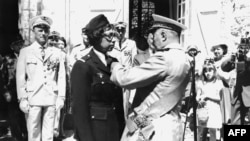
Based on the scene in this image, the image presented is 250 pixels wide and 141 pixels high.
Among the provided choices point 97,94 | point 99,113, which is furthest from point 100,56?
point 99,113

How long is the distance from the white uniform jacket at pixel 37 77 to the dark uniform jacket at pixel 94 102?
2.92m

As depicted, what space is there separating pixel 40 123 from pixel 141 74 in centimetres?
362

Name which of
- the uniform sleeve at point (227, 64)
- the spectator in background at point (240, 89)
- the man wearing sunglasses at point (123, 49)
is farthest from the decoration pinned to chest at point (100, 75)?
the man wearing sunglasses at point (123, 49)

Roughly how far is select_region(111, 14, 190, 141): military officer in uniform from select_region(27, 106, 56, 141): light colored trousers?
128 inches

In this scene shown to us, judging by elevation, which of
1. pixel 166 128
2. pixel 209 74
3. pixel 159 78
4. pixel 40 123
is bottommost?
pixel 40 123

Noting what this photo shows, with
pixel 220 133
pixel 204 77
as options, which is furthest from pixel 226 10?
pixel 220 133

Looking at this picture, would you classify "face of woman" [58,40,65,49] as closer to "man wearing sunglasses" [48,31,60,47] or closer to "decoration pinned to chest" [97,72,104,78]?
"man wearing sunglasses" [48,31,60,47]

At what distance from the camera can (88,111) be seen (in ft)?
13.7

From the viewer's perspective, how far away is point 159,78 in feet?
13.2

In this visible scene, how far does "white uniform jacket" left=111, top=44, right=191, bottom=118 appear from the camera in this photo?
3949 millimetres

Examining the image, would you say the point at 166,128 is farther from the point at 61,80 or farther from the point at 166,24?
the point at 61,80

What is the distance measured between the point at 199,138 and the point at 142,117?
15.0 ft

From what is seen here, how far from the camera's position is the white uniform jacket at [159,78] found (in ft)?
13.0

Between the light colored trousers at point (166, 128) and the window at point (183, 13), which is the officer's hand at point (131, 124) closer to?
the light colored trousers at point (166, 128)
